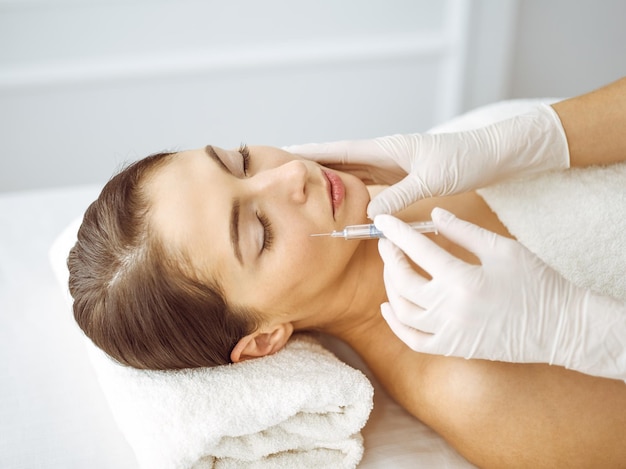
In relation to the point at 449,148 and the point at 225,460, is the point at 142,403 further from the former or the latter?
the point at 449,148

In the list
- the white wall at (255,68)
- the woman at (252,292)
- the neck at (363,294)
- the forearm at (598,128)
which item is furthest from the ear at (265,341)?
the white wall at (255,68)

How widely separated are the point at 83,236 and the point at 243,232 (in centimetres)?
37

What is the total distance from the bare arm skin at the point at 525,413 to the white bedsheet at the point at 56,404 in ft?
0.38

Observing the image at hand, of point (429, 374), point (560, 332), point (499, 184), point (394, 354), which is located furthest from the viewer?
point (499, 184)

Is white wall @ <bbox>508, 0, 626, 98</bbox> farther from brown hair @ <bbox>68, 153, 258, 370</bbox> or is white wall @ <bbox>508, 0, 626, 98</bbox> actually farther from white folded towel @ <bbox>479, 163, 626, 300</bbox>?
brown hair @ <bbox>68, 153, 258, 370</bbox>

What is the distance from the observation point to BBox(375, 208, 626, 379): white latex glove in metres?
1.12

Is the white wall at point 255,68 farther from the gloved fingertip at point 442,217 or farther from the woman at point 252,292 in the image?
the gloved fingertip at point 442,217

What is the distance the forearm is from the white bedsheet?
0.77 metres

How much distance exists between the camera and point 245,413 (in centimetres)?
125

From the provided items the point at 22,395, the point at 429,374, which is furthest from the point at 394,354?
the point at 22,395

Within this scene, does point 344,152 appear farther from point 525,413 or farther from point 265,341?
point 525,413

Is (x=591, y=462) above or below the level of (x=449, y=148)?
below

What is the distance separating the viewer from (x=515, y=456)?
124cm

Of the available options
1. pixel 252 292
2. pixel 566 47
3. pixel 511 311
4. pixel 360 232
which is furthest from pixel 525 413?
pixel 566 47
